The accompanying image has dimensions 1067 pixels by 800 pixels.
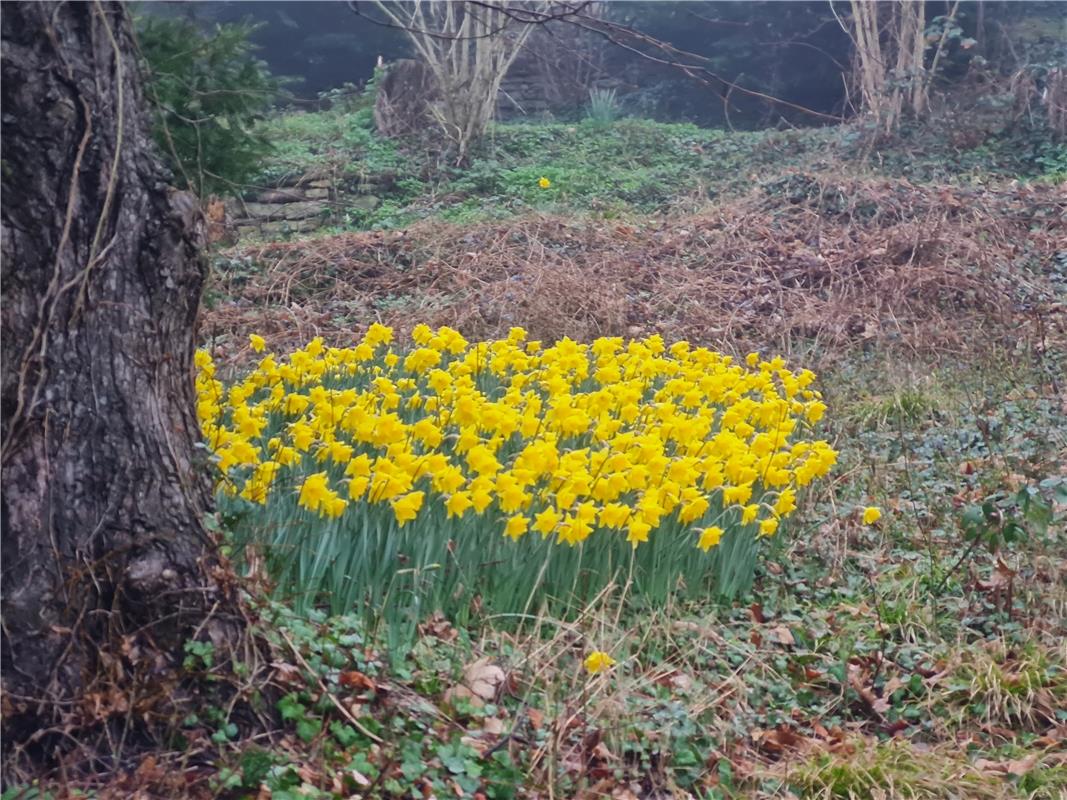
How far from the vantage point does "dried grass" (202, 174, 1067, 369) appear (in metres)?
8.77

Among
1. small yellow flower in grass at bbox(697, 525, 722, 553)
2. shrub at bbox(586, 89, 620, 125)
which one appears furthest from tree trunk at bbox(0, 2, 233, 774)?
shrub at bbox(586, 89, 620, 125)

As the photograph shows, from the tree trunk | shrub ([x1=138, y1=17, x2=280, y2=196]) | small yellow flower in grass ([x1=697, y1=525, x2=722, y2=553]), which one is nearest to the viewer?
the tree trunk

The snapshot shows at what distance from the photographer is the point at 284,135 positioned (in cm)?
1552

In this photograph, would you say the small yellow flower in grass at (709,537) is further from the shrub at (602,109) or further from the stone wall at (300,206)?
the shrub at (602,109)

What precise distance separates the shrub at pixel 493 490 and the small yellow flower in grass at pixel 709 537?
2cm

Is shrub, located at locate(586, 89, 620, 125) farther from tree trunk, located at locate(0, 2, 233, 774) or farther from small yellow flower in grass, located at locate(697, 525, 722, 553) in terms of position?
tree trunk, located at locate(0, 2, 233, 774)

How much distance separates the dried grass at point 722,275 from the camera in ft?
28.8

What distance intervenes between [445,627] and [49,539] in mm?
1381

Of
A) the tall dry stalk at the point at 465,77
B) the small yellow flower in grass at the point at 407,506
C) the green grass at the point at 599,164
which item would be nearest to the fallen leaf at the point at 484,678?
the small yellow flower in grass at the point at 407,506

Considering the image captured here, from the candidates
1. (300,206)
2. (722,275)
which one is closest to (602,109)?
(300,206)

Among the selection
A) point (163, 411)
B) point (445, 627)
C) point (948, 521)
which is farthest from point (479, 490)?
point (948, 521)

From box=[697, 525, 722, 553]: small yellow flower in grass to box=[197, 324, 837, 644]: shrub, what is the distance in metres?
0.02

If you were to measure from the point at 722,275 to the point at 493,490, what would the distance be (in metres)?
6.04

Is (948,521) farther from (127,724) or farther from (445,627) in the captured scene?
(127,724)
